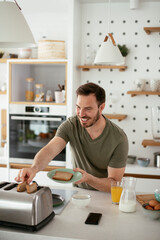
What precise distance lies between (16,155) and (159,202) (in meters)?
2.56

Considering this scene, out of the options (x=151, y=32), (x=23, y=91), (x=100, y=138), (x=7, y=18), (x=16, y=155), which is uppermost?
(x=151, y=32)

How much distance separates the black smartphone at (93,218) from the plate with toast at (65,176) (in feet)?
0.82

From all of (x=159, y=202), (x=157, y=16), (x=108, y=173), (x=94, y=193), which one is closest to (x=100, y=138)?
(x=108, y=173)

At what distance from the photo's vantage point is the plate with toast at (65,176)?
6.45 feet

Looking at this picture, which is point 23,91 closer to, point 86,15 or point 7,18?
point 86,15

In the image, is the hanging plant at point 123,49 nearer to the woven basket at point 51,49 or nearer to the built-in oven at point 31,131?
the woven basket at point 51,49

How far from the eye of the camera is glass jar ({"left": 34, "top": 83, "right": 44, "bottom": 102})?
13.2ft

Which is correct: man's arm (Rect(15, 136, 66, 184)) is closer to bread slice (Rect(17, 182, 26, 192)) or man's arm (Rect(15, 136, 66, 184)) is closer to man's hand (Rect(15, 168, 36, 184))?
man's hand (Rect(15, 168, 36, 184))

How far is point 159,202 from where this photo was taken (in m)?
1.87

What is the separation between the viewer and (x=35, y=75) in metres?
4.27

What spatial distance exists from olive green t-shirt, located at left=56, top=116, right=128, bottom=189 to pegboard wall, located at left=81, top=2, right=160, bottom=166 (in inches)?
61.2

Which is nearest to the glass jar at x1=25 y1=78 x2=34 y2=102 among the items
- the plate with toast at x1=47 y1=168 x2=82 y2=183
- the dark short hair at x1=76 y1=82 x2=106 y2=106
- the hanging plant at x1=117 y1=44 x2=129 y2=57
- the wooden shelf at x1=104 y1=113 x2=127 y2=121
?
the wooden shelf at x1=104 y1=113 x2=127 y2=121

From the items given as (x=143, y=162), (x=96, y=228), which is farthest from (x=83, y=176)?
(x=143, y=162)

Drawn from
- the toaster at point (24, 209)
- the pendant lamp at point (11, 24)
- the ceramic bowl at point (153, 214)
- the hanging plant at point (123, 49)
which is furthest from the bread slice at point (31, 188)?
the hanging plant at point (123, 49)
